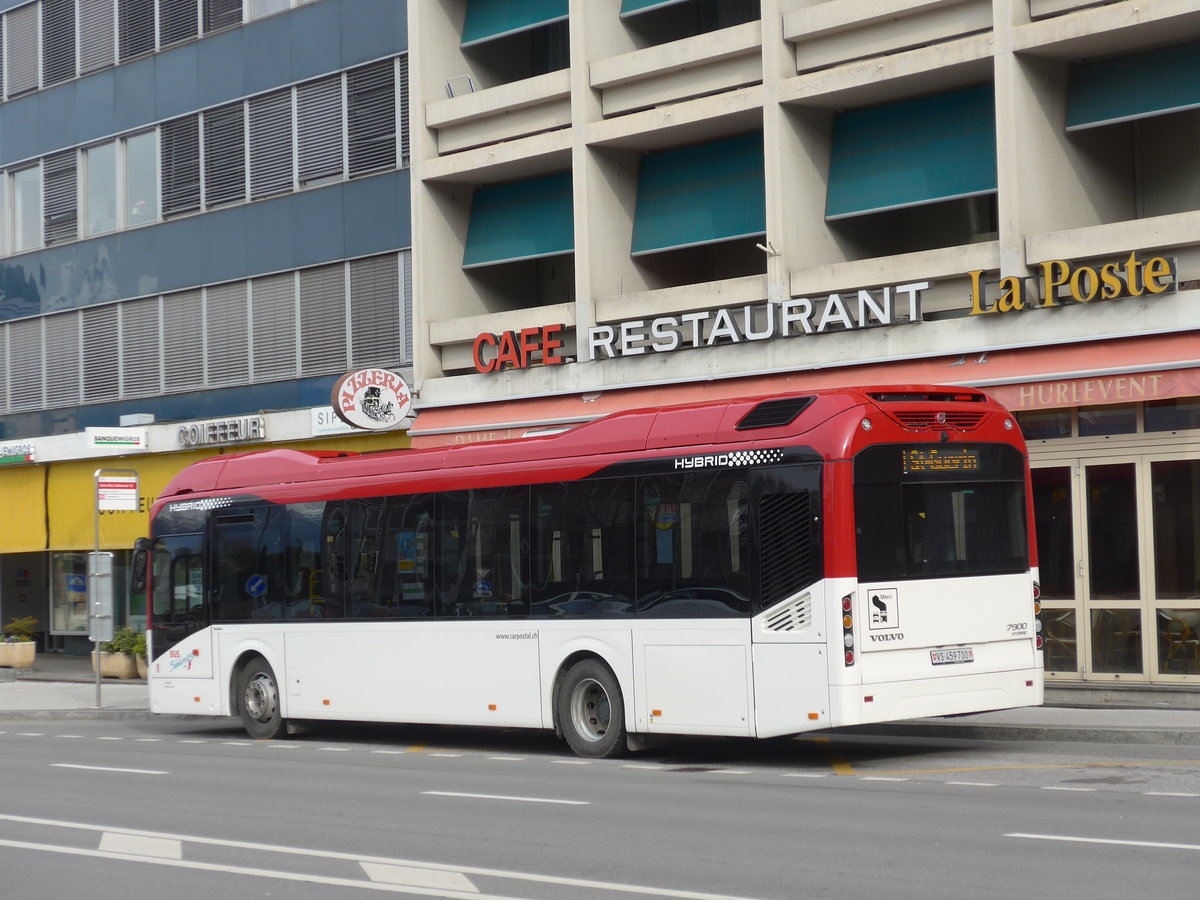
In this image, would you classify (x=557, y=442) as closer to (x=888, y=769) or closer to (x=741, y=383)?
(x=888, y=769)

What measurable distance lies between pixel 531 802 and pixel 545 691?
3.45 meters

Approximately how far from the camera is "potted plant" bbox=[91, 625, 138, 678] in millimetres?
30938

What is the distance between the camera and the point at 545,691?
1569 cm

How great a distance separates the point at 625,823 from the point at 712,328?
12535 mm

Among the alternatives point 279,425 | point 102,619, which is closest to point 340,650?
point 102,619

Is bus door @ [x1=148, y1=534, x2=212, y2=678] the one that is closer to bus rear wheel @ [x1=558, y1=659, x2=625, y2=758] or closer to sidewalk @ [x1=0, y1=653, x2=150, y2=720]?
sidewalk @ [x1=0, y1=653, x2=150, y2=720]

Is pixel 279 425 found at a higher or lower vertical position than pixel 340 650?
higher

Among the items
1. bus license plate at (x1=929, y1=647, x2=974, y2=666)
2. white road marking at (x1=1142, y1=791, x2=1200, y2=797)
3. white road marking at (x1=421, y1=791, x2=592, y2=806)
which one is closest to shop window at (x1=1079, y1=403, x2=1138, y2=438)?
bus license plate at (x1=929, y1=647, x2=974, y2=666)

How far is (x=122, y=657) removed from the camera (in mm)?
30906

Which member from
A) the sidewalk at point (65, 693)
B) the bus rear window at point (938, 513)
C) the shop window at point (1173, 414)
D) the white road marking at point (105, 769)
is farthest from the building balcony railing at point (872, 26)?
A: the sidewalk at point (65, 693)

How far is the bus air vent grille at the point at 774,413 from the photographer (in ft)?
44.9

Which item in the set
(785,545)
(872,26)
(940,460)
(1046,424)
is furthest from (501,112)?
(785,545)

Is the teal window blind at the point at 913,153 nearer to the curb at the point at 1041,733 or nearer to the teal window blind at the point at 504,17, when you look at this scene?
the teal window blind at the point at 504,17

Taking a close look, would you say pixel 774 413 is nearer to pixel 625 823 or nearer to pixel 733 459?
pixel 733 459
